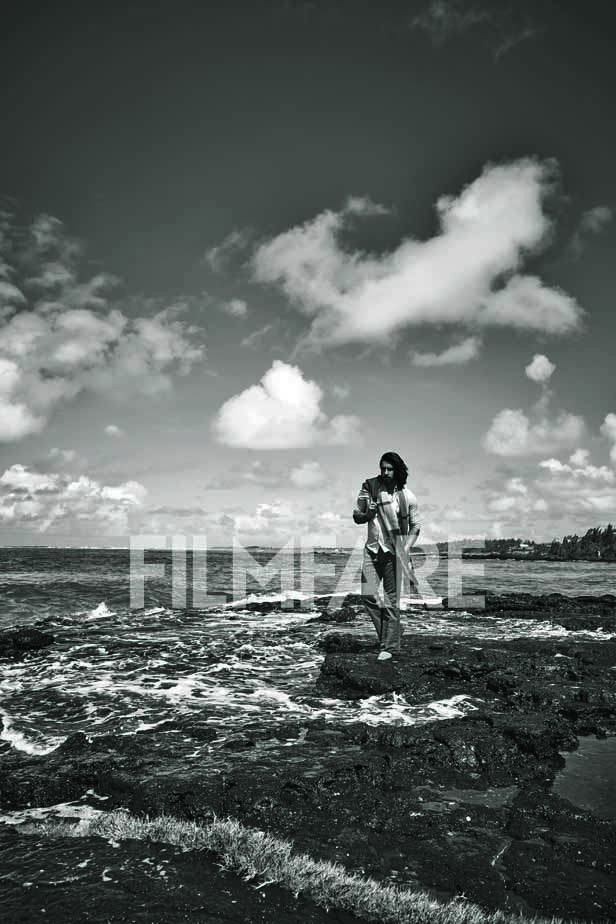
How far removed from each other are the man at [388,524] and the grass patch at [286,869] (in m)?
5.92

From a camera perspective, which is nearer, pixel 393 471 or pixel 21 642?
pixel 393 471

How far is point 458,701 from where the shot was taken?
27.4 feet

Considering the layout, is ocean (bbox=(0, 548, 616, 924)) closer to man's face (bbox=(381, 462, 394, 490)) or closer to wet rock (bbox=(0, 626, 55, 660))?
wet rock (bbox=(0, 626, 55, 660))

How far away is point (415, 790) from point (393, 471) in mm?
5755

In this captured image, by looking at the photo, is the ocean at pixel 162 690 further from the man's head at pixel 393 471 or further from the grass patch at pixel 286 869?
the man's head at pixel 393 471

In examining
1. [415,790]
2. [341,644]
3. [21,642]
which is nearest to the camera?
[415,790]

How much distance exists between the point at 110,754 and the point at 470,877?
400 cm

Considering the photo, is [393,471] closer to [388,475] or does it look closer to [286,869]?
[388,475]

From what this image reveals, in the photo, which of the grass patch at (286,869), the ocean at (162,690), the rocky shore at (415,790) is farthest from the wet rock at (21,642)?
the grass patch at (286,869)

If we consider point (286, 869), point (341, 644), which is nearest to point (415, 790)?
point (286, 869)

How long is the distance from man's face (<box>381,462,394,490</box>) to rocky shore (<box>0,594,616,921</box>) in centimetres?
353

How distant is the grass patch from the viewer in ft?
10.2

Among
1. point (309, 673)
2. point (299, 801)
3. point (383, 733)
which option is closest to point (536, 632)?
point (309, 673)

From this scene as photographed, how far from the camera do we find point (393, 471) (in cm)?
988
